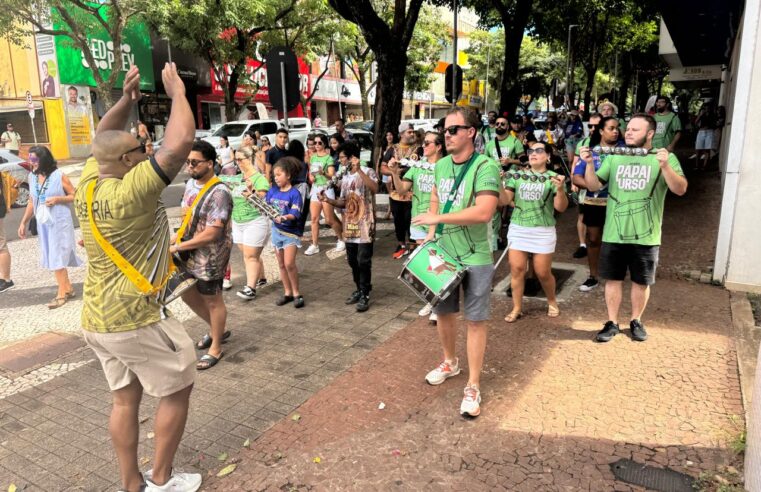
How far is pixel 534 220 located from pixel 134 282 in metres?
3.61

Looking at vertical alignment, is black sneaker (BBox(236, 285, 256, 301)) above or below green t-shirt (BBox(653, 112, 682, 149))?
below

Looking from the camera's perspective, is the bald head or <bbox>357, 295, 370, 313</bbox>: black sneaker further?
<bbox>357, 295, 370, 313</bbox>: black sneaker

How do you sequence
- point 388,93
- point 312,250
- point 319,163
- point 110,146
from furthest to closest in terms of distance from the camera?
point 388,93, point 312,250, point 319,163, point 110,146

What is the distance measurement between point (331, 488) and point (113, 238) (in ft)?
5.60

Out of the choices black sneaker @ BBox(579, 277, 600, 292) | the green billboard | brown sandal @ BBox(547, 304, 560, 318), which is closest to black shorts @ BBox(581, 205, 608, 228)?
black sneaker @ BBox(579, 277, 600, 292)

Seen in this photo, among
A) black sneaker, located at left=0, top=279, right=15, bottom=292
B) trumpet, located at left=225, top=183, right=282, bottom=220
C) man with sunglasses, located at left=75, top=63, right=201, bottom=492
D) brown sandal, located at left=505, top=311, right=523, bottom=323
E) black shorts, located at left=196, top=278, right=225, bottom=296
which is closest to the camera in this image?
man with sunglasses, located at left=75, top=63, right=201, bottom=492

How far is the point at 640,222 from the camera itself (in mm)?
4562

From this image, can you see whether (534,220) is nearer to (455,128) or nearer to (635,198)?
(635,198)

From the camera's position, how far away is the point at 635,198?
4566 millimetres

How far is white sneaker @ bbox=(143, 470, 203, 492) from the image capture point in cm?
292

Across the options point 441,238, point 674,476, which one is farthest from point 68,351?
point 674,476

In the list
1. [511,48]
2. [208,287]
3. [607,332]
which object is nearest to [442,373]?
[607,332]

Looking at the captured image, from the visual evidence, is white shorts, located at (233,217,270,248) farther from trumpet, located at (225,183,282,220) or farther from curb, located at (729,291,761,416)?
curb, located at (729,291,761,416)

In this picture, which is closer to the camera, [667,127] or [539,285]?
[539,285]
